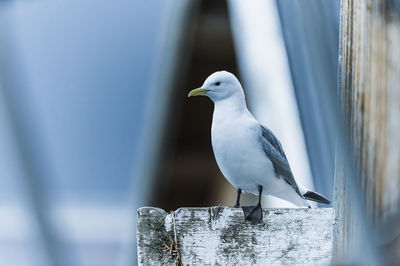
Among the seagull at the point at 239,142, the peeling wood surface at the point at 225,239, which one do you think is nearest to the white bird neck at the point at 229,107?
the seagull at the point at 239,142

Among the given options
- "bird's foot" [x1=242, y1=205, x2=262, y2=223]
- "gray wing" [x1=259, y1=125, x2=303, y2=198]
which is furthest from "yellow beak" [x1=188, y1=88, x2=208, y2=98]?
"bird's foot" [x1=242, y1=205, x2=262, y2=223]

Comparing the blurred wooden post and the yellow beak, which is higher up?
the yellow beak

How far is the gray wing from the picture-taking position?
55.7 inches

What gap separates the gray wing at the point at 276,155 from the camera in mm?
1414

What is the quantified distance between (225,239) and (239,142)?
218 millimetres

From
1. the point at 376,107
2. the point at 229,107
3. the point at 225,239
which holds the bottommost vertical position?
the point at 225,239

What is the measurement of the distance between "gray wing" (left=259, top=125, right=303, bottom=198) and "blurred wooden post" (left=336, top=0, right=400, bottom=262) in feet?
0.94

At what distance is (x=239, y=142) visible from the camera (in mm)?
1361

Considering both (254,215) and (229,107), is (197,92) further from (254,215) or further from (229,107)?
(254,215)

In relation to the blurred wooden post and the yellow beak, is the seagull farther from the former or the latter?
the blurred wooden post

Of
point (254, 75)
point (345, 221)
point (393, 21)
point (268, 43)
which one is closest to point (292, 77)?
point (268, 43)

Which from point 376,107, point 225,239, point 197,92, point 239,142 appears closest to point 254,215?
point 225,239

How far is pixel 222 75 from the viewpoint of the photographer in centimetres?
137

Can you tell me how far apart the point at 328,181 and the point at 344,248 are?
721mm
